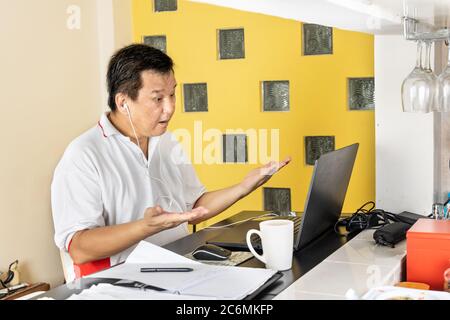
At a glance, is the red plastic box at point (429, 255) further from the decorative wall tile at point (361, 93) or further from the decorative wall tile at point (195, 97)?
the decorative wall tile at point (195, 97)

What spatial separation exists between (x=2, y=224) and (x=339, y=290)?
3.92 feet

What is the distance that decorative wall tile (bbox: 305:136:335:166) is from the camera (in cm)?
270

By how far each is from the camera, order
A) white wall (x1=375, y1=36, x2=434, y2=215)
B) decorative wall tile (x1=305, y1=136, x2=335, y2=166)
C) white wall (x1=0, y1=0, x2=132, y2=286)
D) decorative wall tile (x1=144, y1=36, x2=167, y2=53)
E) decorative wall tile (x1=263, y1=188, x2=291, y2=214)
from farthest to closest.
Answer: decorative wall tile (x1=144, y1=36, x2=167, y2=53), decorative wall tile (x1=263, y1=188, x2=291, y2=214), decorative wall tile (x1=305, y1=136, x2=335, y2=166), white wall (x1=375, y1=36, x2=434, y2=215), white wall (x1=0, y1=0, x2=132, y2=286)

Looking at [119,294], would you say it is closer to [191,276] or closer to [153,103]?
[191,276]

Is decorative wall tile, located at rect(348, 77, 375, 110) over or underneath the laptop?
over

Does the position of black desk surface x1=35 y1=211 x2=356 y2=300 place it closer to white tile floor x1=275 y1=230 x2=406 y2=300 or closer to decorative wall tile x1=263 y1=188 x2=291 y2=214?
white tile floor x1=275 y1=230 x2=406 y2=300

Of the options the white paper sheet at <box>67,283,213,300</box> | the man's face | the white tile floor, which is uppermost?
the man's face

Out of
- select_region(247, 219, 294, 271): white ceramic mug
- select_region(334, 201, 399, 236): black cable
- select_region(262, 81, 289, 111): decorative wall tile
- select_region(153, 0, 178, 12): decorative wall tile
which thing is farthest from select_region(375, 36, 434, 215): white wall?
select_region(153, 0, 178, 12): decorative wall tile

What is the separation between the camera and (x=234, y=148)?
2.87 m

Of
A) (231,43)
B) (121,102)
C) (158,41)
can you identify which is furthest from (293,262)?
(158,41)

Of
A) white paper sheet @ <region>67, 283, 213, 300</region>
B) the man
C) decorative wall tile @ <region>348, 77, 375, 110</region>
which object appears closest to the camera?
white paper sheet @ <region>67, 283, 213, 300</region>

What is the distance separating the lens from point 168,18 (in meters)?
2.90

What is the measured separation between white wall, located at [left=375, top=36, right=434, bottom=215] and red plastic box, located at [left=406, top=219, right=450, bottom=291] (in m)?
0.79

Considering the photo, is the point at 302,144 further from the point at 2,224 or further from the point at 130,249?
the point at 2,224
